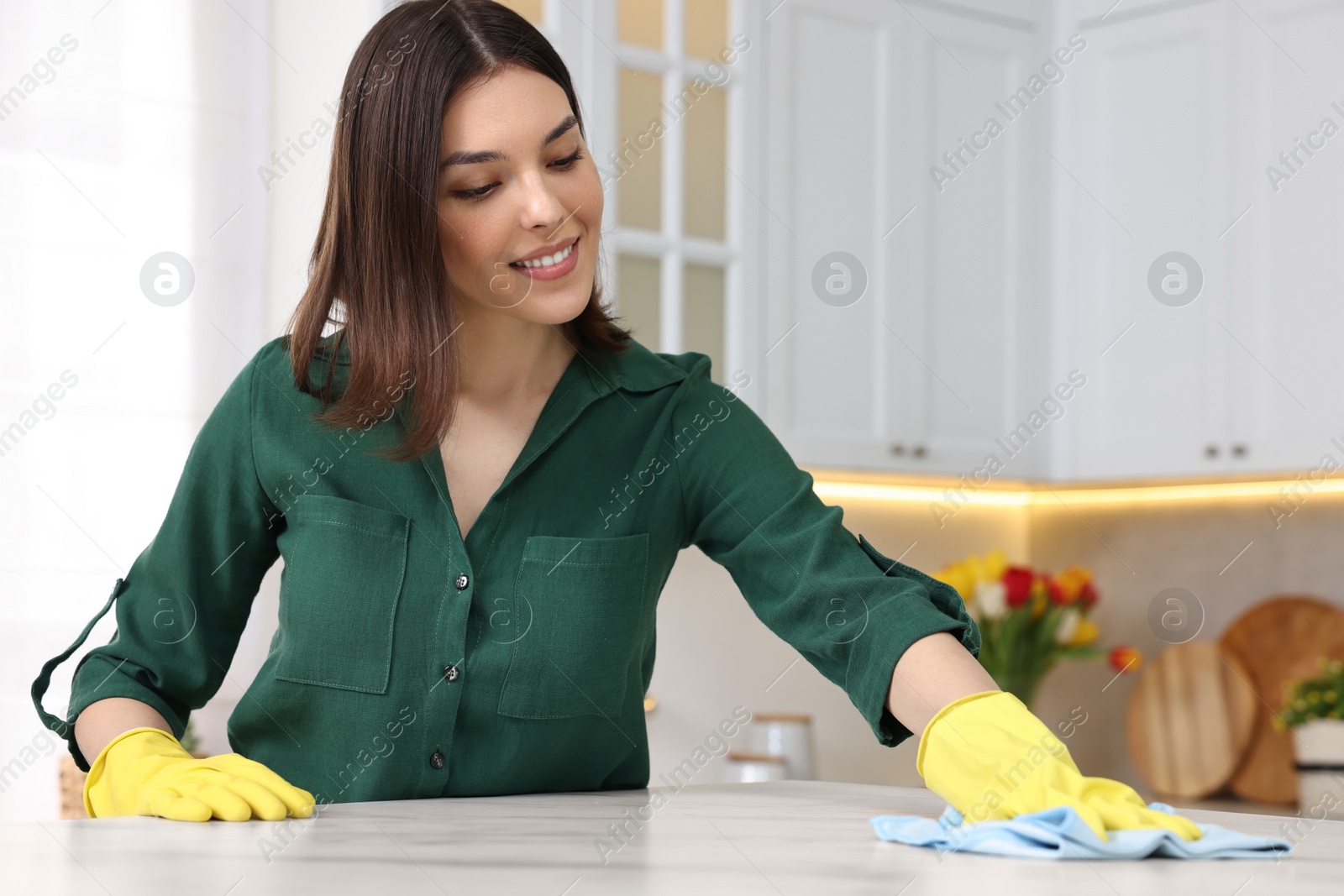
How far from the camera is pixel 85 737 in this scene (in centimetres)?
107

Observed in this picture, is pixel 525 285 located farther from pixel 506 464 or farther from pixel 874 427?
pixel 874 427

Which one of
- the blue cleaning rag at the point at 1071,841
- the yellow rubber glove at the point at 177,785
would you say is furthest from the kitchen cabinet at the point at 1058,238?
the blue cleaning rag at the point at 1071,841

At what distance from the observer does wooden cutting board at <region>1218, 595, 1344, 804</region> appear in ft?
8.99

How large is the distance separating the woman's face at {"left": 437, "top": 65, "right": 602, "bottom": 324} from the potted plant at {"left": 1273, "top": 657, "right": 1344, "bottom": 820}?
186 cm

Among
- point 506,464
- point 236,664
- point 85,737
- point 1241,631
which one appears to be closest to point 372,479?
point 506,464

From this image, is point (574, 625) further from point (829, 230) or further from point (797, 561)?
point (829, 230)

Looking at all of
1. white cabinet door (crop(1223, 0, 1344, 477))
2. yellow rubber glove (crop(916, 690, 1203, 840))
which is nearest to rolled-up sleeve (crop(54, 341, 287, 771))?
yellow rubber glove (crop(916, 690, 1203, 840))

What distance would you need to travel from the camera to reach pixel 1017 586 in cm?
279

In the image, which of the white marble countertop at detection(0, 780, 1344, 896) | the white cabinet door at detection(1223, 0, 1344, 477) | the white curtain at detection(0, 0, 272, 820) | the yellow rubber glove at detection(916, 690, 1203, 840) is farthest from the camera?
the white cabinet door at detection(1223, 0, 1344, 477)

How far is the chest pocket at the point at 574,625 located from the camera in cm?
112

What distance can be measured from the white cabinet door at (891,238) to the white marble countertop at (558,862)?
5.84 feet

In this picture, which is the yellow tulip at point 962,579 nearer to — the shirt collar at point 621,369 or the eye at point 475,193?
the shirt collar at point 621,369

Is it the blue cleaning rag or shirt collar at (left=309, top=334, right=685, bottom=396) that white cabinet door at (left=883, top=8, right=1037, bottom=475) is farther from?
the blue cleaning rag

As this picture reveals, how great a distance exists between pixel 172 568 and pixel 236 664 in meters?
1.06
